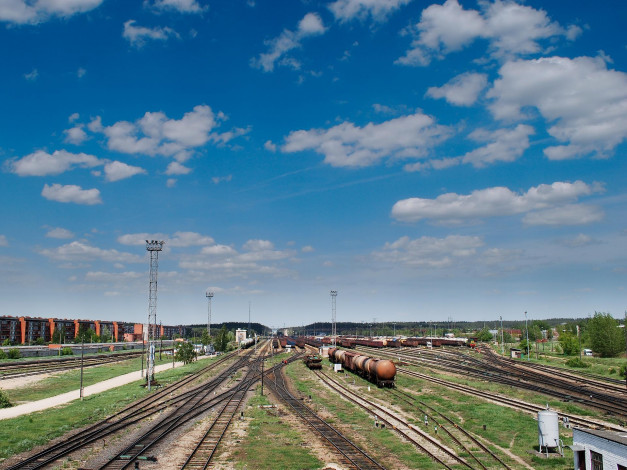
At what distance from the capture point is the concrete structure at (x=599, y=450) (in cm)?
1834

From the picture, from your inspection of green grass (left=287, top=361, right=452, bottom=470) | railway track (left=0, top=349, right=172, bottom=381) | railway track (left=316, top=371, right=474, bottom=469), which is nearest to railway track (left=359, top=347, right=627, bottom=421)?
railway track (left=316, top=371, right=474, bottom=469)

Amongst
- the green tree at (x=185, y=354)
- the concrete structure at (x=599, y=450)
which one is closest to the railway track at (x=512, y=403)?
the concrete structure at (x=599, y=450)

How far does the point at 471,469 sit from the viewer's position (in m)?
22.7

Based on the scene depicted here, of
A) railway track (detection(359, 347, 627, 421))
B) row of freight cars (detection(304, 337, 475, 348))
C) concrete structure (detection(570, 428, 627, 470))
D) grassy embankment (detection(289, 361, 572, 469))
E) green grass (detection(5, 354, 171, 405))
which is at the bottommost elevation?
row of freight cars (detection(304, 337, 475, 348))

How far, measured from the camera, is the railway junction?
83.4 ft

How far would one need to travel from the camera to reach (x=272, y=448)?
91.0 ft

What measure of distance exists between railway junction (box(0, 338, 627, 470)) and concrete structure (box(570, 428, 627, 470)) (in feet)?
2.01

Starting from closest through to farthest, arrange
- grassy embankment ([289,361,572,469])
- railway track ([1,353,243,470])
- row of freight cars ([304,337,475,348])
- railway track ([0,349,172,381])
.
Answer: grassy embankment ([289,361,572,469]) → railway track ([1,353,243,470]) → railway track ([0,349,172,381]) → row of freight cars ([304,337,475,348])

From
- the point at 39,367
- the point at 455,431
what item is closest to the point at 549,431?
the point at 455,431

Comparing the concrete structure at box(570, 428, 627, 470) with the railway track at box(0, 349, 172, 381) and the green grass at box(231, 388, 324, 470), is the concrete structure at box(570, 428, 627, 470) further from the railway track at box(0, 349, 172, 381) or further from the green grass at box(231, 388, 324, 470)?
the railway track at box(0, 349, 172, 381)

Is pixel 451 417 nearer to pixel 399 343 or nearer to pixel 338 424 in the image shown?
pixel 338 424

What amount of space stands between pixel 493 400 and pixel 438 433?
14.4 metres

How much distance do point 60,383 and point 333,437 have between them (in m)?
51.3

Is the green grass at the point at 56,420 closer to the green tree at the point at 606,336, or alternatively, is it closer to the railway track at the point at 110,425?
the railway track at the point at 110,425
